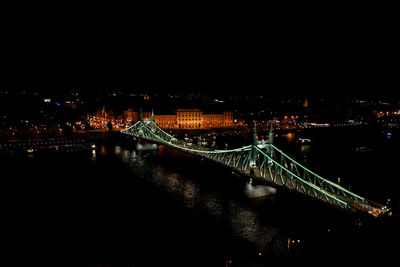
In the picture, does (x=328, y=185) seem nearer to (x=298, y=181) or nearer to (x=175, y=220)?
(x=298, y=181)

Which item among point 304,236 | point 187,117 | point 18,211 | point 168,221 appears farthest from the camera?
point 187,117

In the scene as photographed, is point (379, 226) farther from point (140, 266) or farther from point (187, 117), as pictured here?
point (187, 117)

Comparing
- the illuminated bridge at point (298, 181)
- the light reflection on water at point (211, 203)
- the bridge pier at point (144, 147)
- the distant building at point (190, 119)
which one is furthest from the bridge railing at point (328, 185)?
the distant building at point (190, 119)

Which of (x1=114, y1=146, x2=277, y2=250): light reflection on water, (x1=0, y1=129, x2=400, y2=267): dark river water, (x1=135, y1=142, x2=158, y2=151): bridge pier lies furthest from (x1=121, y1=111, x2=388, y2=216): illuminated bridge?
(x1=135, y1=142, x2=158, y2=151): bridge pier

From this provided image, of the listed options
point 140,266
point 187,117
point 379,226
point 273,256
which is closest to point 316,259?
point 273,256

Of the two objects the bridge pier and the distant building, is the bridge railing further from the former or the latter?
the distant building

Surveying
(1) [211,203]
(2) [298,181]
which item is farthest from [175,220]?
(2) [298,181]

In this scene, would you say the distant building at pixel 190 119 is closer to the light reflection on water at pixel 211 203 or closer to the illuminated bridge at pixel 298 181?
the light reflection on water at pixel 211 203
